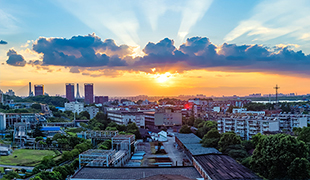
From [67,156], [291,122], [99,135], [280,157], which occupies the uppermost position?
[291,122]

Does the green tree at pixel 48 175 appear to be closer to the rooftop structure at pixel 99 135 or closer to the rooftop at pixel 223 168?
the rooftop at pixel 223 168

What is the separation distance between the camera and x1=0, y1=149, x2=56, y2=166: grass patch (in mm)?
11719

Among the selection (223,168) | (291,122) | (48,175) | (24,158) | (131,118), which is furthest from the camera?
(131,118)

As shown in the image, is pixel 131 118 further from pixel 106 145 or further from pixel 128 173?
pixel 128 173

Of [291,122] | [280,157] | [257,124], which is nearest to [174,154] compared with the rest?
[257,124]

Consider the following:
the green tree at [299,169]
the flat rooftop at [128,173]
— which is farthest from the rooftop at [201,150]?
the green tree at [299,169]

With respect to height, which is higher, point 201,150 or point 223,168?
point 223,168

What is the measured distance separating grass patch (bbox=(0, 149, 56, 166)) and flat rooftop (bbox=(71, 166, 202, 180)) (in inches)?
171

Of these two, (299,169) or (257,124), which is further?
(257,124)

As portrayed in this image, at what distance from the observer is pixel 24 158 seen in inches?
504

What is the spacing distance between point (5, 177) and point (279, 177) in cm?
944

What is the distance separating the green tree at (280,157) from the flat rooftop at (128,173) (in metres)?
2.50

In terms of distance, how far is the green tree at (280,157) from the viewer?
8.55 m

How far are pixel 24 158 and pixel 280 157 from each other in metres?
12.0
